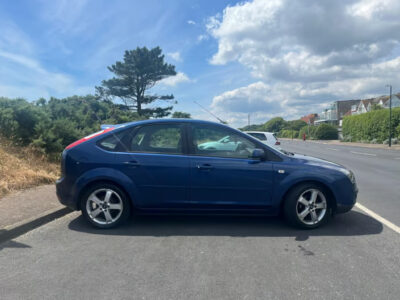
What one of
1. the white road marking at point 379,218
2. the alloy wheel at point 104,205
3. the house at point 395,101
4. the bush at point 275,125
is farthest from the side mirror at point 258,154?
the bush at point 275,125

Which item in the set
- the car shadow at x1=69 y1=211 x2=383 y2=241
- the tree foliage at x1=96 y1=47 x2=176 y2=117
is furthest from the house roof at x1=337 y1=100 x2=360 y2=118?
the car shadow at x1=69 y1=211 x2=383 y2=241

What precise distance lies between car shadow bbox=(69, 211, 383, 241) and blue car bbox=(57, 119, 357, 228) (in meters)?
0.19

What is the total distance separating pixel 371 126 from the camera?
1598 inches

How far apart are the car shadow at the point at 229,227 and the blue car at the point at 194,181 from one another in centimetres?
19

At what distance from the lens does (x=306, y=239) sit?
13.6ft

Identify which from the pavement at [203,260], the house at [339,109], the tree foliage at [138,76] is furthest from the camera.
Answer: the house at [339,109]

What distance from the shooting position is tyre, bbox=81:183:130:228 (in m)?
4.49

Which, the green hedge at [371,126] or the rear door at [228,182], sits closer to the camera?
the rear door at [228,182]

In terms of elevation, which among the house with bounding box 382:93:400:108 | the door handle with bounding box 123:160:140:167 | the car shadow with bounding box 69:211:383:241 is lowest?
the car shadow with bounding box 69:211:383:241

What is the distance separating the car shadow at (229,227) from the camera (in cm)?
437

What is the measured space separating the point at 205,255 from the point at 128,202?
150 centimetres

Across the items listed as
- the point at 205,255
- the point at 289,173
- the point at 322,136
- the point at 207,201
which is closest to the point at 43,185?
the point at 207,201

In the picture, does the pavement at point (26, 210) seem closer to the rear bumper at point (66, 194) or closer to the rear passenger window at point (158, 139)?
the rear bumper at point (66, 194)

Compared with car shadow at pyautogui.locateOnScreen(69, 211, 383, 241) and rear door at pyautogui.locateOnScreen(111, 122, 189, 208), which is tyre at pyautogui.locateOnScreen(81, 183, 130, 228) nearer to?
car shadow at pyautogui.locateOnScreen(69, 211, 383, 241)
